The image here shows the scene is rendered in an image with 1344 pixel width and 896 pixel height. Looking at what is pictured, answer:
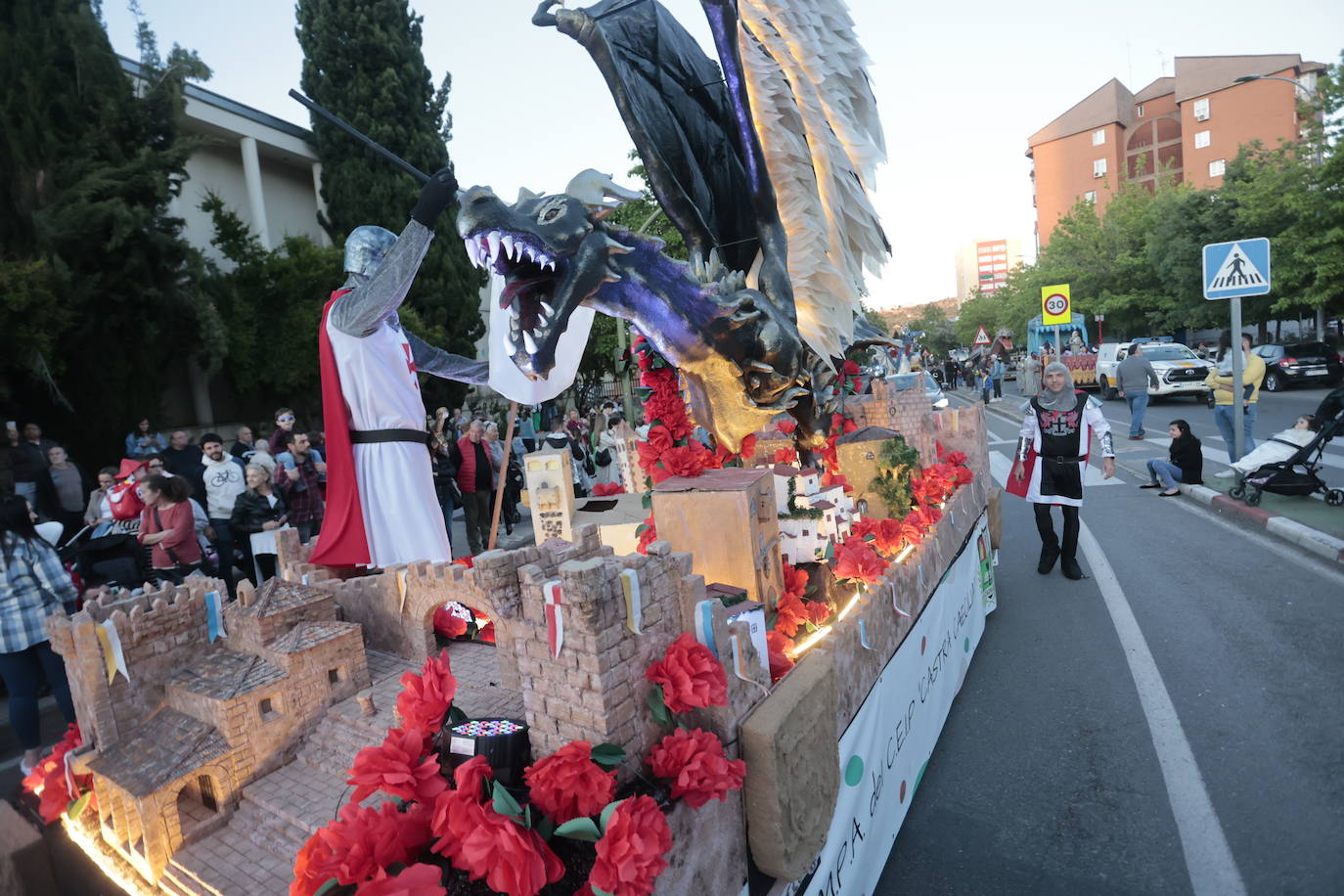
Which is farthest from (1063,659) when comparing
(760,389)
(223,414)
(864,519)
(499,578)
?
(223,414)

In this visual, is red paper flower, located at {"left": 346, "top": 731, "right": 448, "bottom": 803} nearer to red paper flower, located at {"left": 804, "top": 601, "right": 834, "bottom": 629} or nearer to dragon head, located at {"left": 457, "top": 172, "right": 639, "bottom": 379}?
dragon head, located at {"left": 457, "top": 172, "right": 639, "bottom": 379}

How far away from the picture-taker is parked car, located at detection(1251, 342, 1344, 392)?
18.6m

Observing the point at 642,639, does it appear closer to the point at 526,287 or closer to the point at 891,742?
the point at 526,287

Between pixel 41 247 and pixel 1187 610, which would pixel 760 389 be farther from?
pixel 41 247

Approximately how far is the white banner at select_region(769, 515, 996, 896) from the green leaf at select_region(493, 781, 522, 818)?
103 centimetres

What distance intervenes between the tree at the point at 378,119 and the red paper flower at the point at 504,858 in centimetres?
1630

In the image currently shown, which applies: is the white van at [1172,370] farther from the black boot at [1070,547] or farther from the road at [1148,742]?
the road at [1148,742]

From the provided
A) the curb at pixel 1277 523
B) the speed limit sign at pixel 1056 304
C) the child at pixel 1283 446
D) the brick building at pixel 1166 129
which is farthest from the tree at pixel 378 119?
the brick building at pixel 1166 129

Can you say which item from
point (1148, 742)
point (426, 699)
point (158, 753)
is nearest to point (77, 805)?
point (158, 753)

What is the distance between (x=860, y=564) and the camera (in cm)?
367

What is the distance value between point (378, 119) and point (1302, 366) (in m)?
23.8

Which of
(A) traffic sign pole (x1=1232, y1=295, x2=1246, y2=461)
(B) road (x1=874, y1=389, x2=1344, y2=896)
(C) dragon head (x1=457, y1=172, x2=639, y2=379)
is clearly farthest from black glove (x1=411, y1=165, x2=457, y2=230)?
(A) traffic sign pole (x1=1232, y1=295, x2=1246, y2=461)

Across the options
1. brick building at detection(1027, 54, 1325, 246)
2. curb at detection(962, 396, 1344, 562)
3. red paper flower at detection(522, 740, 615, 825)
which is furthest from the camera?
brick building at detection(1027, 54, 1325, 246)

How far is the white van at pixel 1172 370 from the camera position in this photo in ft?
62.2
